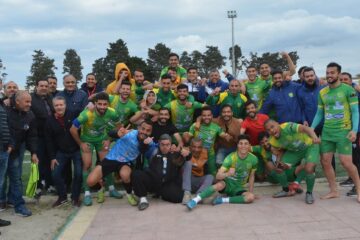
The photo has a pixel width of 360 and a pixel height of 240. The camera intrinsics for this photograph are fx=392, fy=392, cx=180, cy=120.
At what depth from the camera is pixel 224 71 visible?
27.3 feet

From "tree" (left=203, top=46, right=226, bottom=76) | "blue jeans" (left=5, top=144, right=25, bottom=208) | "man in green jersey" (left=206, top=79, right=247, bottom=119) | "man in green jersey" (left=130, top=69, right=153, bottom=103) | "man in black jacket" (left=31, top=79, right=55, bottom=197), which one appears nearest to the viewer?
"blue jeans" (left=5, top=144, right=25, bottom=208)

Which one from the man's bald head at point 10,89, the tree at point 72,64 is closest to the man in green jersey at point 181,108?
the man's bald head at point 10,89

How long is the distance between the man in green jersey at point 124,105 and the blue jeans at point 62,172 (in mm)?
1088

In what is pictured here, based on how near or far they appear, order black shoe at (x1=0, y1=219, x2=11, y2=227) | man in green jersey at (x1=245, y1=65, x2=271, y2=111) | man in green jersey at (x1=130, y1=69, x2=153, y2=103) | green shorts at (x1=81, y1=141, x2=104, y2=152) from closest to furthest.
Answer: black shoe at (x1=0, y1=219, x2=11, y2=227), green shorts at (x1=81, y1=141, x2=104, y2=152), man in green jersey at (x1=245, y1=65, x2=271, y2=111), man in green jersey at (x1=130, y1=69, x2=153, y2=103)

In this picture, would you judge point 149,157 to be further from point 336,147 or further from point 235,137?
point 336,147

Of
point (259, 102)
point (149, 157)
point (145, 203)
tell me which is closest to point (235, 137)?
point (259, 102)

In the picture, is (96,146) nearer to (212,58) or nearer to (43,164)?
(43,164)

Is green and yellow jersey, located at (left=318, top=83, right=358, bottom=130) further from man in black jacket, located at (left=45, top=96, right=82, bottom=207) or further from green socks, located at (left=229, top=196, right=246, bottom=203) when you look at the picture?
man in black jacket, located at (left=45, top=96, right=82, bottom=207)

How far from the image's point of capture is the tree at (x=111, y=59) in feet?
177

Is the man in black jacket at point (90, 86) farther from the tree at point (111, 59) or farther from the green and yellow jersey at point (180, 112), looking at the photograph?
the tree at point (111, 59)

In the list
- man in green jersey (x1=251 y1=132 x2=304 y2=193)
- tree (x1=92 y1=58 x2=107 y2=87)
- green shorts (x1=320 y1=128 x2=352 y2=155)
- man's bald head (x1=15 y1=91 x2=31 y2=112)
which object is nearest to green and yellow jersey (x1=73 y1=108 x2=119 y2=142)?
man's bald head (x1=15 y1=91 x2=31 y2=112)

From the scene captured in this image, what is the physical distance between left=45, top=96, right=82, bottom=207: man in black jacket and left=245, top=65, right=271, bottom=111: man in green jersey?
138 inches

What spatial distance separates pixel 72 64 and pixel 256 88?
60720 millimetres

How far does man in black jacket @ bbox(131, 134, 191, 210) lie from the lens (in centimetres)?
622
